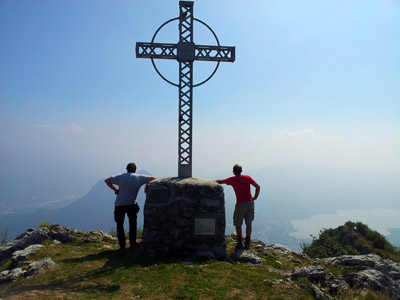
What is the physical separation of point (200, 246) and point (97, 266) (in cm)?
281

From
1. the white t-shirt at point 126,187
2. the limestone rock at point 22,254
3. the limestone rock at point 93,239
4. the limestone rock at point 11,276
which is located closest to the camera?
the limestone rock at point 11,276

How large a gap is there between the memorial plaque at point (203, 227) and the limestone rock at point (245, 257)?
1.17 metres

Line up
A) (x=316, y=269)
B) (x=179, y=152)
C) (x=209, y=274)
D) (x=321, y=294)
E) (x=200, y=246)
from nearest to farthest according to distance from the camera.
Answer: (x=321, y=294) → (x=209, y=274) → (x=316, y=269) → (x=200, y=246) → (x=179, y=152)

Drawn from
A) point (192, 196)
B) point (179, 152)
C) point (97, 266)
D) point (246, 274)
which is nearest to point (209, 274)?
point (246, 274)

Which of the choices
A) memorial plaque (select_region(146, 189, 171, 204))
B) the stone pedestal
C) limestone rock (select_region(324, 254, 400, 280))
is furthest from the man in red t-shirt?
limestone rock (select_region(324, 254, 400, 280))

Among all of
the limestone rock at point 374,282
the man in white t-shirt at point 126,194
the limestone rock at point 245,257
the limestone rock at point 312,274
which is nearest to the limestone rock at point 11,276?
the man in white t-shirt at point 126,194

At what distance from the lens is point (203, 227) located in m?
7.87

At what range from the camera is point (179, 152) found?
859 centimetres

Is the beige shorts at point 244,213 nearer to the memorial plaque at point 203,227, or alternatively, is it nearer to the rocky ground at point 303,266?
the rocky ground at point 303,266

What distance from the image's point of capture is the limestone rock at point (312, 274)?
6.43 metres

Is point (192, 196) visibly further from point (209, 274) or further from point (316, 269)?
point (316, 269)

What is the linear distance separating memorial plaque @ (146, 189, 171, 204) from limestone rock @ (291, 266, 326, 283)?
3959 millimetres

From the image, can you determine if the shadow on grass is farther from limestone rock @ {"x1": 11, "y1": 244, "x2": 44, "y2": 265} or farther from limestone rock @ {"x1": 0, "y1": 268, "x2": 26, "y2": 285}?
limestone rock @ {"x1": 11, "y1": 244, "x2": 44, "y2": 265}

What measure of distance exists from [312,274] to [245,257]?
2.10m
